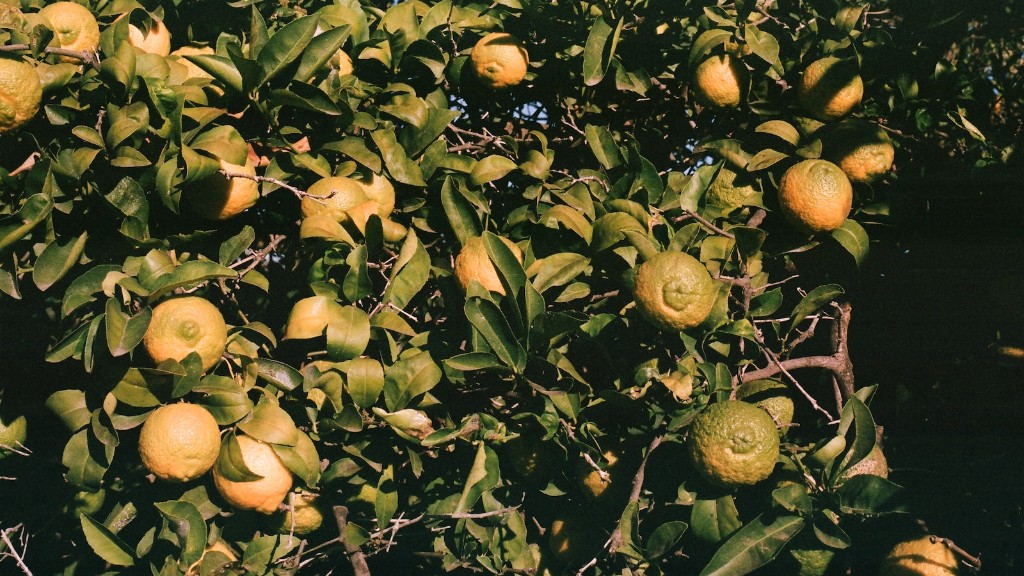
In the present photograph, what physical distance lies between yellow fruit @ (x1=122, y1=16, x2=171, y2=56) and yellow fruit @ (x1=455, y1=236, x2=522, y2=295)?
83 centimetres

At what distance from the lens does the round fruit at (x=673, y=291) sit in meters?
1.25

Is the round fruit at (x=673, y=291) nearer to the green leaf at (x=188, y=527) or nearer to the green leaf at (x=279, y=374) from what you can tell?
the green leaf at (x=279, y=374)

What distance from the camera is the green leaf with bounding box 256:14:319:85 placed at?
1380 mm

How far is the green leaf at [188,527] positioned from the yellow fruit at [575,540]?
748 millimetres

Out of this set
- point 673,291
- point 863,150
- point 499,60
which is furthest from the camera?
point 499,60

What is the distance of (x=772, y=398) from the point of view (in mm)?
1499

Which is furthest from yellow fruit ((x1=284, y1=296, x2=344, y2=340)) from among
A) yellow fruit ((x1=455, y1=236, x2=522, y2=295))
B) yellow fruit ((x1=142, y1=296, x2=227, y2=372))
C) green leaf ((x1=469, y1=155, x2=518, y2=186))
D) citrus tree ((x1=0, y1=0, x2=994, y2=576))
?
green leaf ((x1=469, y1=155, x2=518, y2=186))

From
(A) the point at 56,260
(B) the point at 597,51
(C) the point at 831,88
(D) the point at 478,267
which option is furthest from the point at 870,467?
(A) the point at 56,260

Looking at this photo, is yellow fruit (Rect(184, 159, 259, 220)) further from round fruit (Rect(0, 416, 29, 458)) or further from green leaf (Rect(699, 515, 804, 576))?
green leaf (Rect(699, 515, 804, 576))

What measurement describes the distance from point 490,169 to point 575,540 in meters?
0.84

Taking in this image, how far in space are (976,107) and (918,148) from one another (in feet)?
0.45

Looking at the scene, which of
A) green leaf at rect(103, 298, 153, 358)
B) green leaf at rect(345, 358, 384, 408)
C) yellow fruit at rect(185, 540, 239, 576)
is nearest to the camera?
green leaf at rect(103, 298, 153, 358)

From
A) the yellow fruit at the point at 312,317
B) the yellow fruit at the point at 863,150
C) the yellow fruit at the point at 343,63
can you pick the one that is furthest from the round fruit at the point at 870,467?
the yellow fruit at the point at 343,63

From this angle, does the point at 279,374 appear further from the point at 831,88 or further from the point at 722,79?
the point at 831,88
